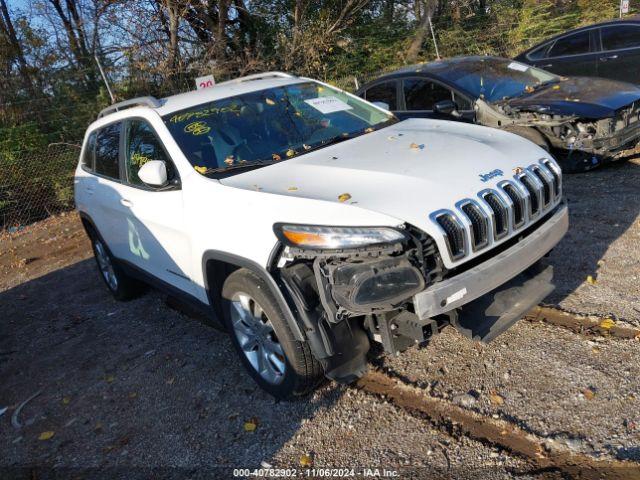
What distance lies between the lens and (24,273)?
806 cm

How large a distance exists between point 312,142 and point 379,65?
1349 cm

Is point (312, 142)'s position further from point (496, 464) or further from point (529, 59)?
point (529, 59)

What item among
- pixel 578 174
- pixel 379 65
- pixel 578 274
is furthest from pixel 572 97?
pixel 379 65

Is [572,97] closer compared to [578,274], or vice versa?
[578,274]

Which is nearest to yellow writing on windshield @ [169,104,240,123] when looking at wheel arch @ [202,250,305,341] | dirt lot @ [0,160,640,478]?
wheel arch @ [202,250,305,341]

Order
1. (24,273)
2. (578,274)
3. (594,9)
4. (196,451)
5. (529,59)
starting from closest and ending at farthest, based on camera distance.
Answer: (196,451) < (578,274) < (24,273) < (529,59) < (594,9)

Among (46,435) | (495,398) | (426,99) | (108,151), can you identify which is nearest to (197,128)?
(108,151)

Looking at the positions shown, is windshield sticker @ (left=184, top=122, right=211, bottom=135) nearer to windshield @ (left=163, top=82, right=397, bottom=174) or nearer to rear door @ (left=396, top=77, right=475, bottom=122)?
windshield @ (left=163, top=82, right=397, bottom=174)

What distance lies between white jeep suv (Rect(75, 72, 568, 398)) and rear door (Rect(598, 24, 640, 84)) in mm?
6006

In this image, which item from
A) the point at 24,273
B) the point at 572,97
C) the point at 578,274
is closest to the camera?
the point at 578,274

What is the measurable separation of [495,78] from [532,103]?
872mm

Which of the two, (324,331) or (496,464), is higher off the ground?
(324,331)

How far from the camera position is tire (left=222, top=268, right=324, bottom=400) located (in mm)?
3215

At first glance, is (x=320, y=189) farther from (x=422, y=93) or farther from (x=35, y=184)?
(x=35, y=184)
